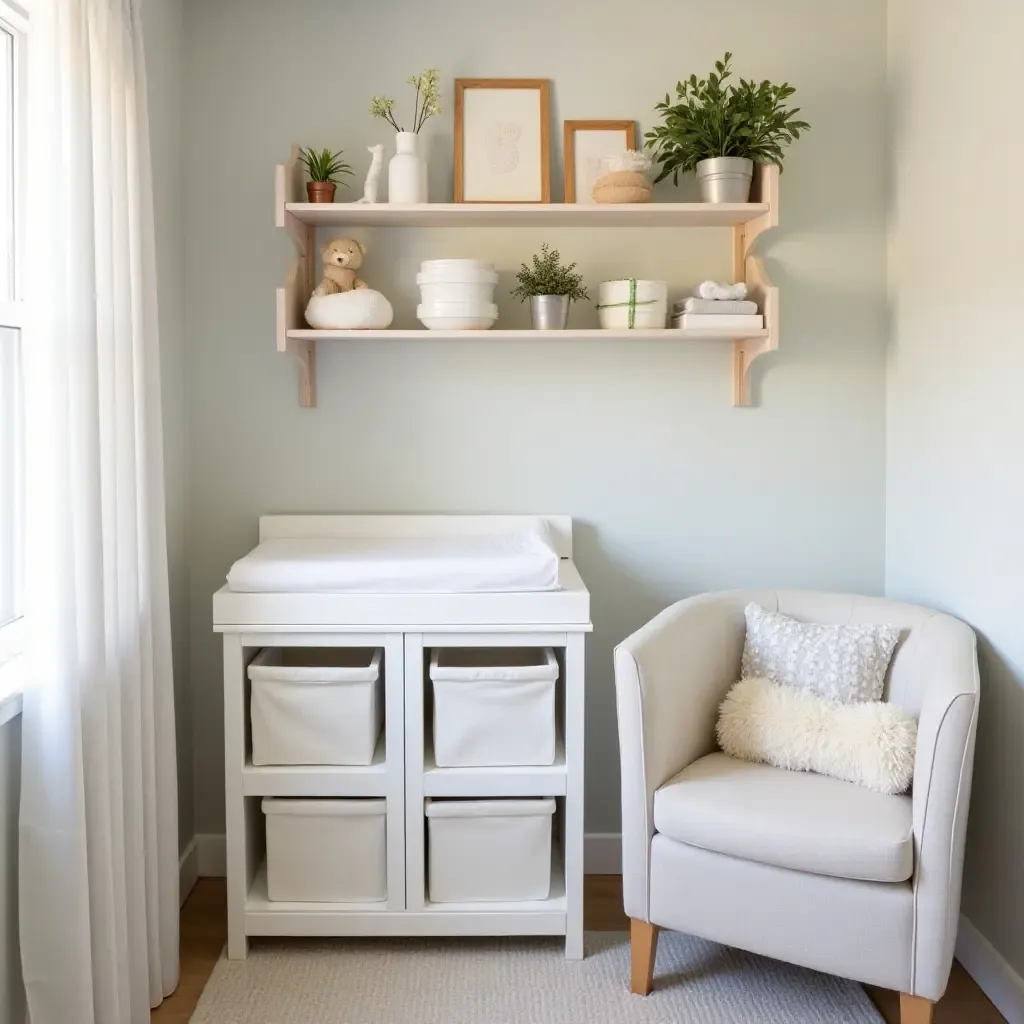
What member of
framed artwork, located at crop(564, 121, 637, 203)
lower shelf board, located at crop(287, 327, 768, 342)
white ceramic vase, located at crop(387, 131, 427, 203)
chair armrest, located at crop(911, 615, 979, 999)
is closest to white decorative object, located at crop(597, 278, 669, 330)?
lower shelf board, located at crop(287, 327, 768, 342)

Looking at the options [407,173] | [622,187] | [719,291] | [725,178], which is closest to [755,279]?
[719,291]

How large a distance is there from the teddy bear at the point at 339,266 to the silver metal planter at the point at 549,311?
45cm

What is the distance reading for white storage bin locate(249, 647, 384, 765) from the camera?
251 cm

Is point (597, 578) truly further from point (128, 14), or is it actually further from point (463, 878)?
point (128, 14)

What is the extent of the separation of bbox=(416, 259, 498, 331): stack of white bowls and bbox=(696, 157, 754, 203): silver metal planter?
1.88ft

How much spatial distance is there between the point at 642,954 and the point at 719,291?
5.13 feet

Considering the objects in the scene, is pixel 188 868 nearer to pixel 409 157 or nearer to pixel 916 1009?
pixel 916 1009

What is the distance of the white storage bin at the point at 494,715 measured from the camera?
98.6 inches

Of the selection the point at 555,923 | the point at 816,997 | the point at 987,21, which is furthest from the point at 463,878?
the point at 987,21

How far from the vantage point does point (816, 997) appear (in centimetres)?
239

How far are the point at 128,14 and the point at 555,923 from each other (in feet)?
7.11

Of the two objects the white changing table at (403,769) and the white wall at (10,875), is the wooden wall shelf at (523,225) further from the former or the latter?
the white wall at (10,875)

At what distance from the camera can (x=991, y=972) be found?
7.83 ft

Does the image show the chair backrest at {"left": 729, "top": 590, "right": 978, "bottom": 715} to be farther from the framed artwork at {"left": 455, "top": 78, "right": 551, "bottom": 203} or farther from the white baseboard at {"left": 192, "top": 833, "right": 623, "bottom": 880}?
the framed artwork at {"left": 455, "top": 78, "right": 551, "bottom": 203}
